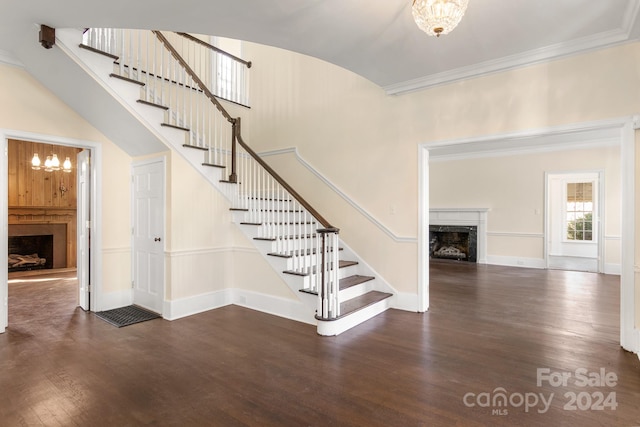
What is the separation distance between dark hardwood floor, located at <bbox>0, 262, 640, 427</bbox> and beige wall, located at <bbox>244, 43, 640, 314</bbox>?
4.39 feet

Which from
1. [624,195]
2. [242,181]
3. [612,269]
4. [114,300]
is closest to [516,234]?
[612,269]

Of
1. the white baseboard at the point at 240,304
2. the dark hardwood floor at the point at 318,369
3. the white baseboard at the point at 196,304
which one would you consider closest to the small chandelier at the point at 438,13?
the dark hardwood floor at the point at 318,369

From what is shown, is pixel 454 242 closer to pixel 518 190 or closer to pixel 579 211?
pixel 518 190

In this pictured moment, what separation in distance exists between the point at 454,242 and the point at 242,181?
6311mm

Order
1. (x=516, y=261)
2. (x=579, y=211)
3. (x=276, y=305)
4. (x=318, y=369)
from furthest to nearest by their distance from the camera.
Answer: (x=579, y=211), (x=516, y=261), (x=276, y=305), (x=318, y=369)

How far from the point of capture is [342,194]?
5043 millimetres

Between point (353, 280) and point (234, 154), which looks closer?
point (353, 280)

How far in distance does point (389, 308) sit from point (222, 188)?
2.78 m

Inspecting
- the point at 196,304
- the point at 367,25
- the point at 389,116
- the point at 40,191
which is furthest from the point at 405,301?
the point at 40,191

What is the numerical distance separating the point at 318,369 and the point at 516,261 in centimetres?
699

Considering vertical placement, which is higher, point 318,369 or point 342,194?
point 342,194

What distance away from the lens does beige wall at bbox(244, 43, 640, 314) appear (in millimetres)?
3297

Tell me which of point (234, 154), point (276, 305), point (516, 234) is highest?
point (234, 154)

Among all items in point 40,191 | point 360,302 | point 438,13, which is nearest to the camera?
point 438,13
